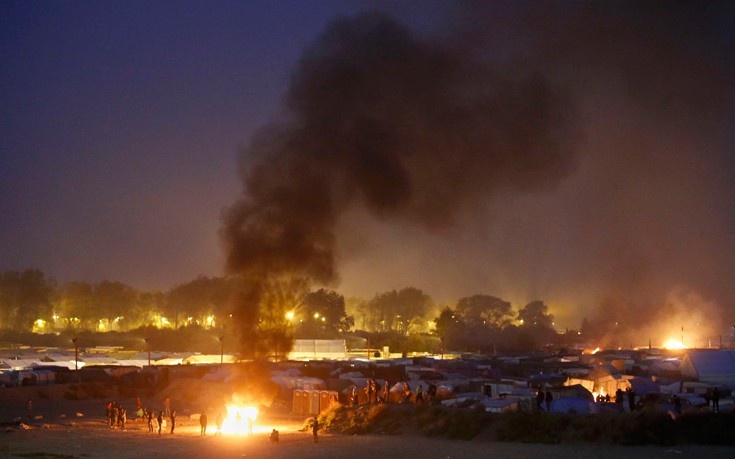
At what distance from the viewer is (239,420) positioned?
37.1 m

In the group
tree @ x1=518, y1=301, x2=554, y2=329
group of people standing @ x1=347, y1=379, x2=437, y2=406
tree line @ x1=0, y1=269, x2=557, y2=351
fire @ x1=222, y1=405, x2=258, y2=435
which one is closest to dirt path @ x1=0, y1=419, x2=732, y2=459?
fire @ x1=222, y1=405, x2=258, y2=435

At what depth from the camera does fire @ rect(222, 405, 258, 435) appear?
3491 centimetres

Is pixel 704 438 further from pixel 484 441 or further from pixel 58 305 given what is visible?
pixel 58 305

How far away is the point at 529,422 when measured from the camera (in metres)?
29.5

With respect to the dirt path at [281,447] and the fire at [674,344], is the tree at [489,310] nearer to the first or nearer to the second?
the fire at [674,344]

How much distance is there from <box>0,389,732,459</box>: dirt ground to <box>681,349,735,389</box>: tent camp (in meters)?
22.5

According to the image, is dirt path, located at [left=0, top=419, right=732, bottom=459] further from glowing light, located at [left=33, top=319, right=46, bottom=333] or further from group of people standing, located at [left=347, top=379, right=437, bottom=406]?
glowing light, located at [left=33, top=319, right=46, bottom=333]

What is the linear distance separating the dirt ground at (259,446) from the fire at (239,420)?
687 millimetres

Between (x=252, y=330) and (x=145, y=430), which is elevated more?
(x=252, y=330)

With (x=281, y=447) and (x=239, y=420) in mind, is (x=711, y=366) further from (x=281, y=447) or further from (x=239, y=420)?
(x=281, y=447)

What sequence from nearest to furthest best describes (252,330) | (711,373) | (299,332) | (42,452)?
(42,452)
(711,373)
(252,330)
(299,332)

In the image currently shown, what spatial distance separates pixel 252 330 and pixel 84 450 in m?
21.4

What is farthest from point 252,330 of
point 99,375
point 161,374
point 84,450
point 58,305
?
point 58,305

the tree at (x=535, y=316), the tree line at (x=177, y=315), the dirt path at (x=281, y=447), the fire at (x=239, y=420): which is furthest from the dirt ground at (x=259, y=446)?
the tree at (x=535, y=316)
